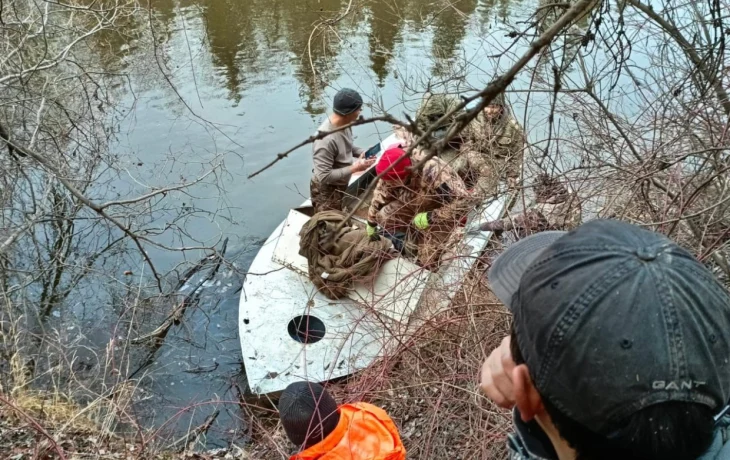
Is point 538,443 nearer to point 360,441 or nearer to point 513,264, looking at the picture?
point 513,264

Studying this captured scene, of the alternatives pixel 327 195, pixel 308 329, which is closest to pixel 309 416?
pixel 308 329

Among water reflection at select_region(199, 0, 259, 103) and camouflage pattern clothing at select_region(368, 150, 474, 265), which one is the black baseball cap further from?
water reflection at select_region(199, 0, 259, 103)

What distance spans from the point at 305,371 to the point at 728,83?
3654mm

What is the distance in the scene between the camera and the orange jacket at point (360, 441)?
7.97 ft

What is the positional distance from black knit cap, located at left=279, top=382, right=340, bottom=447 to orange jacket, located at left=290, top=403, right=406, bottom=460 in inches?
2.3

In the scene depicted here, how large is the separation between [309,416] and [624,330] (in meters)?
1.92

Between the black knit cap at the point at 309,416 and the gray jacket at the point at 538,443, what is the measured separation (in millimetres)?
1435

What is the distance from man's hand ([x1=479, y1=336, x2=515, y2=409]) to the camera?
43.9 inches

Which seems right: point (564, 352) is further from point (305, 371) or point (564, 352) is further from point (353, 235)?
point (353, 235)

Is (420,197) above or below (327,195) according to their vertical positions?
above

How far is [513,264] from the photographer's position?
137 centimetres

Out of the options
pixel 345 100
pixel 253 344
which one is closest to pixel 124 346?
pixel 253 344

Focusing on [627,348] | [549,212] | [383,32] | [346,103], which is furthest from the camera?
[383,32]

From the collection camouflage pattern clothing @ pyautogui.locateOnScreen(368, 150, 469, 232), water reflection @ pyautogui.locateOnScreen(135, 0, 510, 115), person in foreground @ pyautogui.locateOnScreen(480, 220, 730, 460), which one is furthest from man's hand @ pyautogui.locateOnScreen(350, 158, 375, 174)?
water reflection @ pyautogui.locateOnScreen(135, 0, 510, 115)
